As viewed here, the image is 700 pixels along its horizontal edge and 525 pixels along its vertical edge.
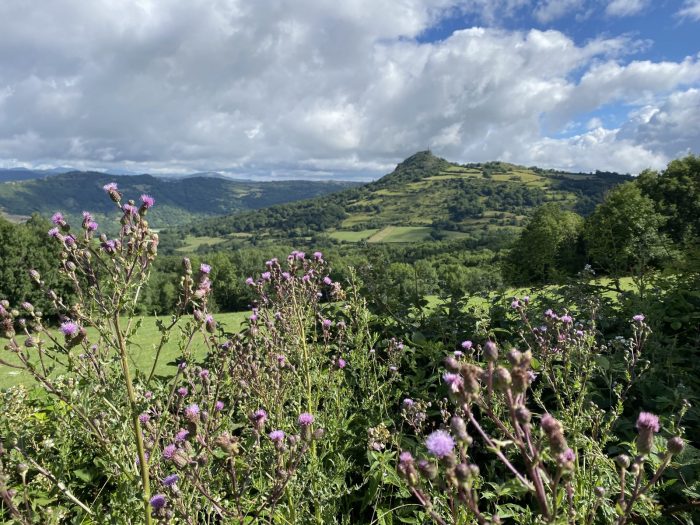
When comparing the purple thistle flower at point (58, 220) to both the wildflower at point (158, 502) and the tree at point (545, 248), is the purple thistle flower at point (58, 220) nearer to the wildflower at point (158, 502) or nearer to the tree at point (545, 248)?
the wildflower at point (158, 502)

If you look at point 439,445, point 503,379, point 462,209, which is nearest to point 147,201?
point 439,445

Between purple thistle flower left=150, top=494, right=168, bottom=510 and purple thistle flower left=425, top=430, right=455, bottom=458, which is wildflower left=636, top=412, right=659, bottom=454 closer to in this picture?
purple thistle flower left=425, top=430, right=455, bottom=458

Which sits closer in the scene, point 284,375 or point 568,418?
point 568,418

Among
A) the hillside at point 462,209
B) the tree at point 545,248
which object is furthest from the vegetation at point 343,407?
the hillside at point 462,209

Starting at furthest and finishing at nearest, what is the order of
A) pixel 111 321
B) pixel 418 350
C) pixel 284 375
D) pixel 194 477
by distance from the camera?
pixel 418 350 < pixel 284 375 < pixel 111 321 < pixel 194 477

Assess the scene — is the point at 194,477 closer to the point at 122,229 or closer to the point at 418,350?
the point at 122,229

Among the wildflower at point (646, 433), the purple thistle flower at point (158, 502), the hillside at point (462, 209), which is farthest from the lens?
the hillside at point (462, 209)

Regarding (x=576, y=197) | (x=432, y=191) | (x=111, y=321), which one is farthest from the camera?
(x=432, y=191)

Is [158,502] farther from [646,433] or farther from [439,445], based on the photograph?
[646,433]

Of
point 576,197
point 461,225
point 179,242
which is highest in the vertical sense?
point 576,197

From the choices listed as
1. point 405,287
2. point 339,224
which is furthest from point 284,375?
point 339,224

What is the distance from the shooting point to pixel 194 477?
1.84m

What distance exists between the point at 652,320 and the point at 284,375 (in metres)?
3.95

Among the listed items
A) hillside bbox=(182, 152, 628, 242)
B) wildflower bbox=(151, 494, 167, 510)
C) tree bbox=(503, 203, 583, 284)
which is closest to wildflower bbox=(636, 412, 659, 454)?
wildflower bbox=(151, 494, 167, 510)
